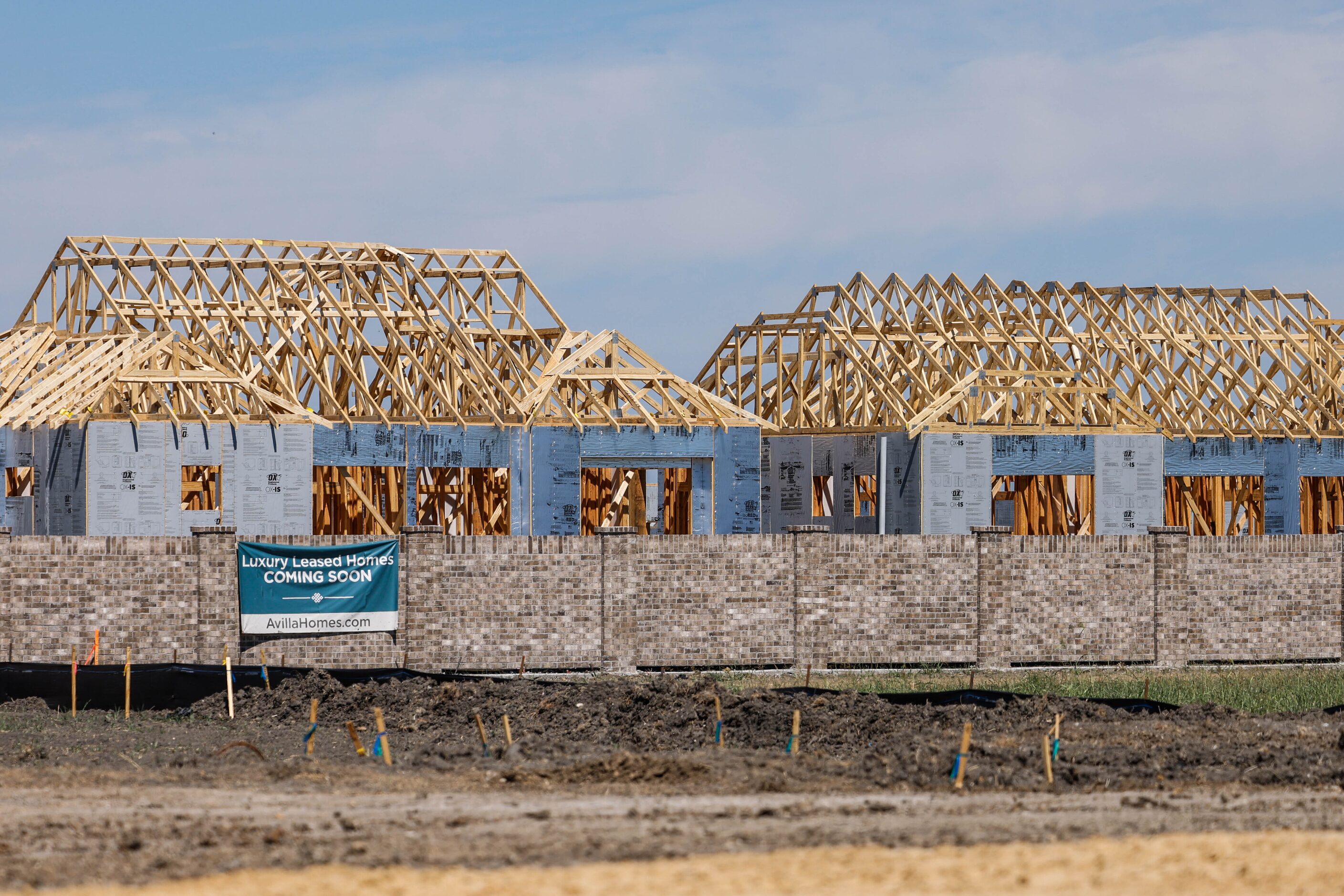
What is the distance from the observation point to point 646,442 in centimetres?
3156

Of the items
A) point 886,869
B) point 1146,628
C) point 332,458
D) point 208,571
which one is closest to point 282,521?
point 332,458

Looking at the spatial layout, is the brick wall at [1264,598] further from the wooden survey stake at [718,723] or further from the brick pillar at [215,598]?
the brick pillar at [215,598]

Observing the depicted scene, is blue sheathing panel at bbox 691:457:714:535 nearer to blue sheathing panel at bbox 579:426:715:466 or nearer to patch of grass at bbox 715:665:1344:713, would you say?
blue sheathing panel at bbox 579:426:715:466

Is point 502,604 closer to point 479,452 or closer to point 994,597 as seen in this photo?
point 994,597

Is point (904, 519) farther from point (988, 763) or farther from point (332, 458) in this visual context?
point (988, 763)

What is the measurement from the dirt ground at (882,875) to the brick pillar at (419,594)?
1168cm

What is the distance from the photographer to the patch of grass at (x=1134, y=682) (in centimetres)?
1895

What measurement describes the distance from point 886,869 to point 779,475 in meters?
27.7

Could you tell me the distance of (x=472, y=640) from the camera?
21.7m

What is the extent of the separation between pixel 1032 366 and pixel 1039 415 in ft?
4.83

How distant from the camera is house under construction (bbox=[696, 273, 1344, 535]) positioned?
33719 mm

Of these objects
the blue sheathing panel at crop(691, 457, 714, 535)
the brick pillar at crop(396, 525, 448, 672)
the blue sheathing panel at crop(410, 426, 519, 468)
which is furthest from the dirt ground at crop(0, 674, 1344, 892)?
the blue sheathing panel at crop(691, 457, 714, 535)

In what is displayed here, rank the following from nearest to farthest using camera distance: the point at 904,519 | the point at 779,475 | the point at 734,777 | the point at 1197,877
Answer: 1. the point at 1197,877
2. the point at 734,777
3. the point at 904,519
4. the point at 779,475

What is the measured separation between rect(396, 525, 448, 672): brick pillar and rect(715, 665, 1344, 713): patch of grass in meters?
3.62
